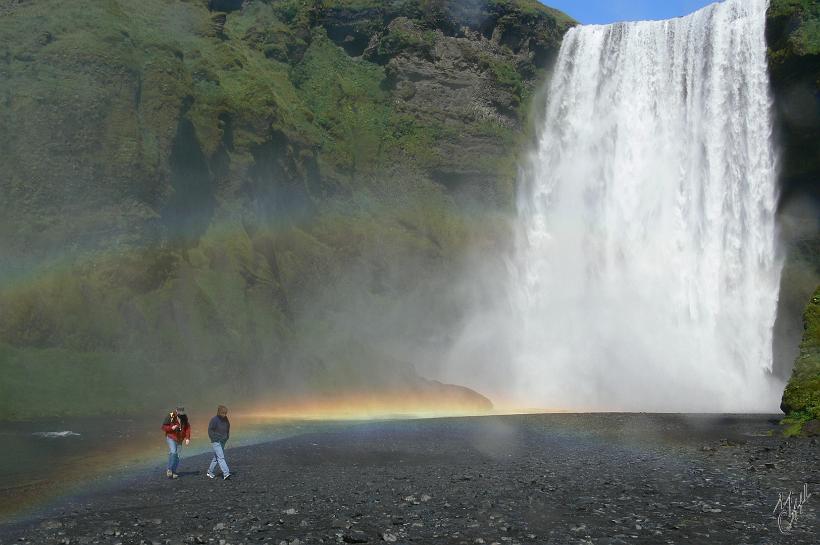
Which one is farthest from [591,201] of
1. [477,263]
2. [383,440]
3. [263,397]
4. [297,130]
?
[383,440]

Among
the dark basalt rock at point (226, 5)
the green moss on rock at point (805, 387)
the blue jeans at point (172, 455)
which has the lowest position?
the blue jeans at point (172, 455)

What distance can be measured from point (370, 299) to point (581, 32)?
29829mm

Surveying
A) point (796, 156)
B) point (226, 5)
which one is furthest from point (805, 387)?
point (226, 5)

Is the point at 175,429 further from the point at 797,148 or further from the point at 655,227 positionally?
the point at 797,148

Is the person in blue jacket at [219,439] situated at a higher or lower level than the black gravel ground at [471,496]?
higher

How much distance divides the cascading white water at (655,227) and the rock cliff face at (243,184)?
6182 millimetres

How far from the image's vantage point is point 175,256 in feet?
164

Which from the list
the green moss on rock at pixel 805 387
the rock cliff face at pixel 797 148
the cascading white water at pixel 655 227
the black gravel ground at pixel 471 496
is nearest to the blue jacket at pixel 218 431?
the black gravel ground at pixel 471 496

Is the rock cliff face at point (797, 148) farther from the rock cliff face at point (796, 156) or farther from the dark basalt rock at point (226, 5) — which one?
the dark basalt rock at point (226, 5)

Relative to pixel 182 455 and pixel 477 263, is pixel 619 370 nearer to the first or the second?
pixel 477 263

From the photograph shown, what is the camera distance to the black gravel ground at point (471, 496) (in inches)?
526

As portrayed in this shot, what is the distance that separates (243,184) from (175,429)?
39529 millimetres

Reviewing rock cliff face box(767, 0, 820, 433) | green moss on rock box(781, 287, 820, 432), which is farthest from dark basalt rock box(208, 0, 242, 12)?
green moss on rock box(781, 287, 820, 432)

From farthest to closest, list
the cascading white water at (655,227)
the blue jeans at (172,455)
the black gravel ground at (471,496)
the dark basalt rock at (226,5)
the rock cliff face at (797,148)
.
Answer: the dark basalt rock at (226,5)
the cascading white water at (655,227)
the rock cliff face at (797,148)
the blue jeans at (172,455)
the black gravel ground at (471,496)
